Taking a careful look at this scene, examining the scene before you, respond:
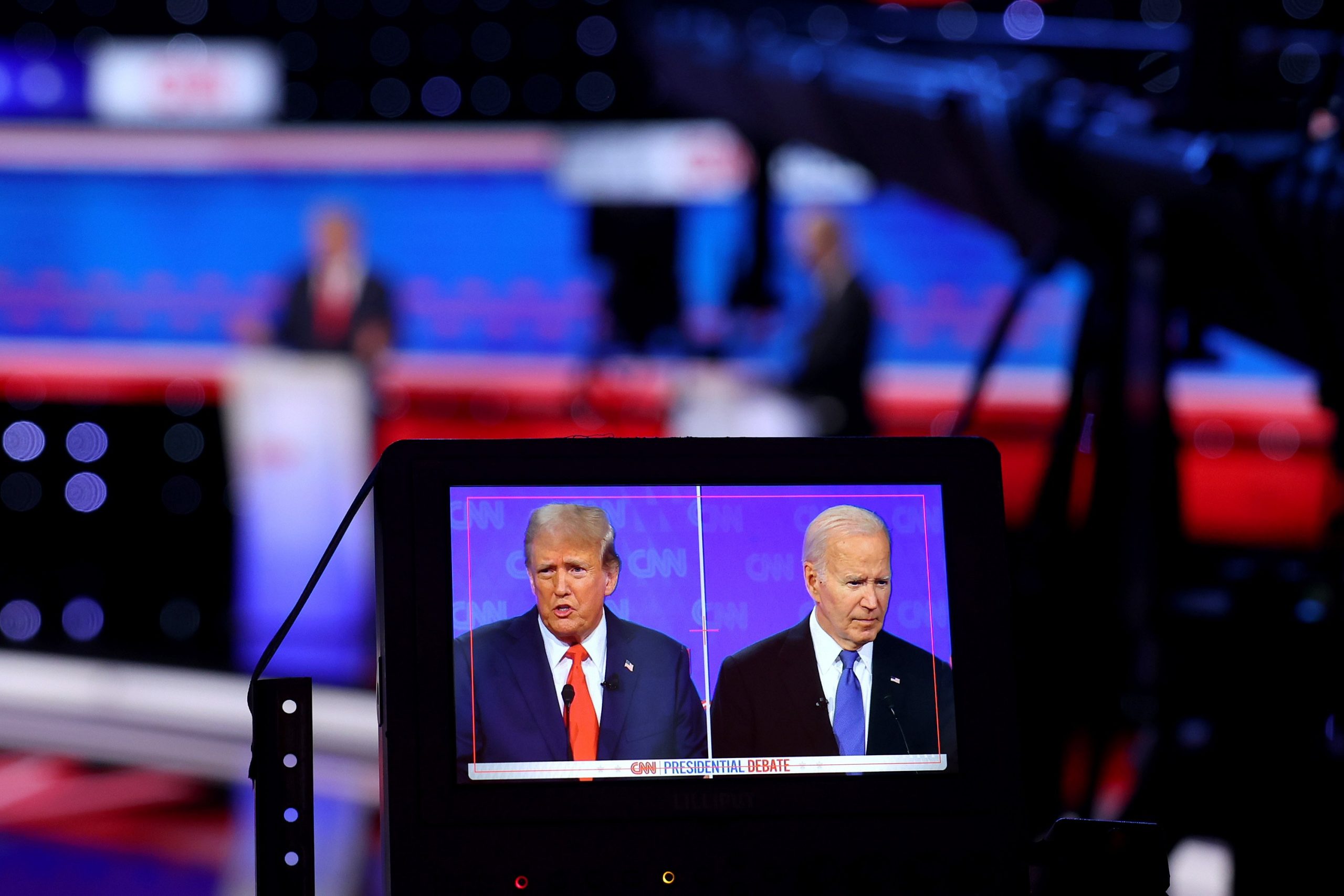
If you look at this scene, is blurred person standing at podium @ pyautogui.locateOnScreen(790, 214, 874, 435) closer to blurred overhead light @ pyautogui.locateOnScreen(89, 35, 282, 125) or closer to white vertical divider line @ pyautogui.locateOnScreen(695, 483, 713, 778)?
white vertical divider line @ pyautogui.locateOnScreen(695, 483, 713, 778)

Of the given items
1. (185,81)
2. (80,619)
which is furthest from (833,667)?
(185,81)

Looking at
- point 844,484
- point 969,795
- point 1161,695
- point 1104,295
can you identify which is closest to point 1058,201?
point 1104,295

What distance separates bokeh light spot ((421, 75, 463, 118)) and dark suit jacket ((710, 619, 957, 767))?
4.95 m

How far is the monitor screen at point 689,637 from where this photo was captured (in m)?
0.84

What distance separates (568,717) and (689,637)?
3.6 inches

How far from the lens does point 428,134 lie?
217 inches

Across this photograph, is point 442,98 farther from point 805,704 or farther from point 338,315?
point 805,704

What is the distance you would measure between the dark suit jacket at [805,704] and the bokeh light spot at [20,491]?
5.33 meters

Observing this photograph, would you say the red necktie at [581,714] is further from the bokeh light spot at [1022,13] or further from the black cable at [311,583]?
the bokeh light spot at [1022,13]

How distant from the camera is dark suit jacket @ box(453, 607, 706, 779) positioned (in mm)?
827

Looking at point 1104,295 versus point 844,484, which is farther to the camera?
point 1104,295

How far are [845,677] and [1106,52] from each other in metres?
1.81

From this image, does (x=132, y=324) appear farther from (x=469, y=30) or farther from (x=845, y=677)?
(x=845, y=677)

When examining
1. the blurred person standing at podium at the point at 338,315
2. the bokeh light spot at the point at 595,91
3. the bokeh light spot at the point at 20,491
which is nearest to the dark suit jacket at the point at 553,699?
the blurred person standing at podium at the point at 338,315
